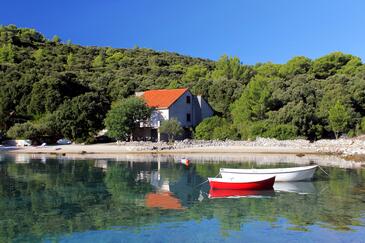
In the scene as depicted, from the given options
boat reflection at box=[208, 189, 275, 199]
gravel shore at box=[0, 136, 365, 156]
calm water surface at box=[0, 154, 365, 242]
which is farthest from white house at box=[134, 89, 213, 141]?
boat reflection at box=[208, 189, 275, 199]

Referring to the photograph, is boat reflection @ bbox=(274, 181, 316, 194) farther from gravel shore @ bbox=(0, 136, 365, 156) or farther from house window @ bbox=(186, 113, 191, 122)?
house window @ bbox=(186, 113, 191, 122)

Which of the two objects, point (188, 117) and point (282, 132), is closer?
point (282, 132)

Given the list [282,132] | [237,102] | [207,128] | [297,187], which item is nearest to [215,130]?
[207,128]

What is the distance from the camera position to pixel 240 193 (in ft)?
80.0

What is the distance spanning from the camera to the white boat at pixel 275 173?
26.9 meters

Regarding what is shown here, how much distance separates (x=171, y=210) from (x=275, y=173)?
10.3 meters

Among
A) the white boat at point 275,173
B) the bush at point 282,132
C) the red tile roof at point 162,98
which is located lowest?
the white boat at point 275,173

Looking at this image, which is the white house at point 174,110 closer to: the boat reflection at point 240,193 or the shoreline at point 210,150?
the shoreline at point 210,150

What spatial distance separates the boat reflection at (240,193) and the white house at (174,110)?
36.3m

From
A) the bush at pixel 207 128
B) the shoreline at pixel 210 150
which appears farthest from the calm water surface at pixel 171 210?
the bush at pixel 207 128

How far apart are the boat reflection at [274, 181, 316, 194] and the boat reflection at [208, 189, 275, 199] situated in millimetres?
1335

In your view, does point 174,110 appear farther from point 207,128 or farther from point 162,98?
point 207,128

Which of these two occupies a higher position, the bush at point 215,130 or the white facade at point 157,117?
the white facade at point 157,117

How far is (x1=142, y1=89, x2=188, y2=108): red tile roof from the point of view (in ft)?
203
